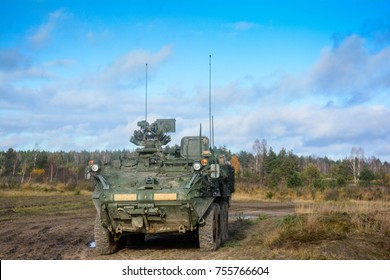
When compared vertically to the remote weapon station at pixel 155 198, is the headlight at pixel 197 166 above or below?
above

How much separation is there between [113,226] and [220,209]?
111 inches

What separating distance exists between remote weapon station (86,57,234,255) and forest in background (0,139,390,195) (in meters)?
0.67

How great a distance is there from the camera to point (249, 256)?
10.1m

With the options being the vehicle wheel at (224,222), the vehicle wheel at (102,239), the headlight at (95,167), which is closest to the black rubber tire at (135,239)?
the vehicle wheel at (102,239)

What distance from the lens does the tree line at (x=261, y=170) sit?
1706 inches

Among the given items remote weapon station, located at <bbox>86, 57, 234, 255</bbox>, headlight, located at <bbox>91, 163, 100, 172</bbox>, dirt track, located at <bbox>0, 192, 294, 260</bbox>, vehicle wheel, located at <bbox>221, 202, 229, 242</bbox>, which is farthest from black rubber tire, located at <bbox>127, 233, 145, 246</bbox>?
headlight, located at <bbox>91, 163, 100, 172</bbox>

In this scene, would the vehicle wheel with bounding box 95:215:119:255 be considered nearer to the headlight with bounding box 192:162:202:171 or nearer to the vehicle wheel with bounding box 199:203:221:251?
the vehicle wheel with bounding box 199:203:221:251

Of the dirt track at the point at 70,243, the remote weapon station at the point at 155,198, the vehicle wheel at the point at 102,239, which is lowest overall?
the dirt track at the point at 70,243

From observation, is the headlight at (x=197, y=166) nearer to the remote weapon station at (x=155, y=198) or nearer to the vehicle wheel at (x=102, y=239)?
the remote weapon station at (x=155, y=198)

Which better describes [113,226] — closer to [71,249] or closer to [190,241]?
[71,249]

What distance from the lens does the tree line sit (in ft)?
142

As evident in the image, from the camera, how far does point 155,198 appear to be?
10.5 m

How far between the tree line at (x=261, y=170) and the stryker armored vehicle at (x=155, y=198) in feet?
2.24
